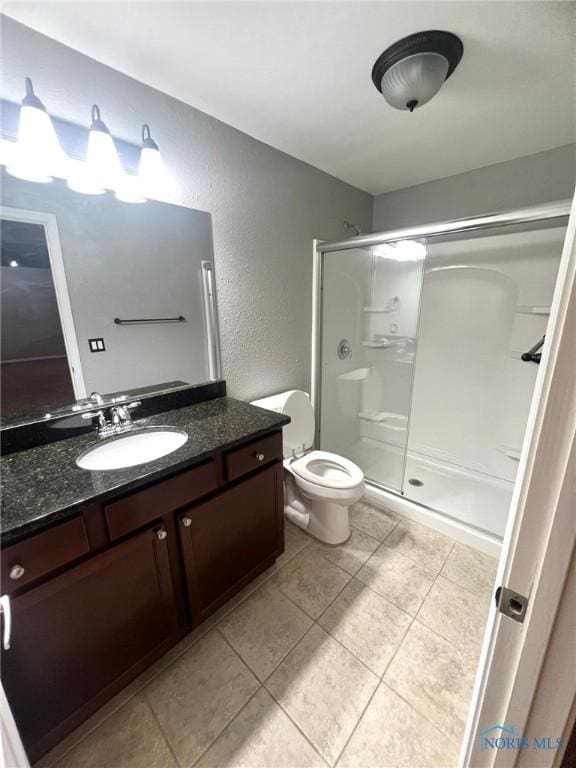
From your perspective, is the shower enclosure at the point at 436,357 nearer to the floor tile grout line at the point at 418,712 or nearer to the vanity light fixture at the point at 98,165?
the floor tile grout line at the point at 418,712

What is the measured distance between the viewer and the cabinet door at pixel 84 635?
83cm

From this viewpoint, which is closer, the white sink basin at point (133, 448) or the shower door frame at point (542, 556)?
the shower door frame at point (542, 556)

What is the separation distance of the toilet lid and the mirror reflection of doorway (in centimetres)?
126

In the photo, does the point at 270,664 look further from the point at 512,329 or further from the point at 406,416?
the point at 512,329

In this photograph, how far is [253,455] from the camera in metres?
1.31

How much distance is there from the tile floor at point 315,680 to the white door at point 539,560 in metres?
0.65

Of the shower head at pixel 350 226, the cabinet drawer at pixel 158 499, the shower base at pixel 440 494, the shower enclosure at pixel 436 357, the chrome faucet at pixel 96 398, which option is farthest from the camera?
the shower head at pixel 350 226

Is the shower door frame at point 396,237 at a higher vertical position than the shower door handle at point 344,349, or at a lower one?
higher

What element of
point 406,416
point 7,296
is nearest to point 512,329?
point 406,416

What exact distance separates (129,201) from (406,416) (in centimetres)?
238

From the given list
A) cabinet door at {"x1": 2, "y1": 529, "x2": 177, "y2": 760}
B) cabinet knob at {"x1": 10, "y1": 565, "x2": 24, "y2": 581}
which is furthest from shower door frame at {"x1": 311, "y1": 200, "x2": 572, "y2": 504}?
cabinet knob at {"x1": 10, "y1": 565, "x2": 24, "y2": 581}

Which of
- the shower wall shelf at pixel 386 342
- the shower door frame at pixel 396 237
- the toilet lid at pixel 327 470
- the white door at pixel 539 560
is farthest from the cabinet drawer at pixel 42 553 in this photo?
the shower wall shelf at pixel 386 342

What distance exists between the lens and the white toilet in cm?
166

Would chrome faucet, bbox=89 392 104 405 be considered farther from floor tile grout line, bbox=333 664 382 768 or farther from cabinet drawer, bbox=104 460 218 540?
floor tile grout line, bbox=333 664 382 768
